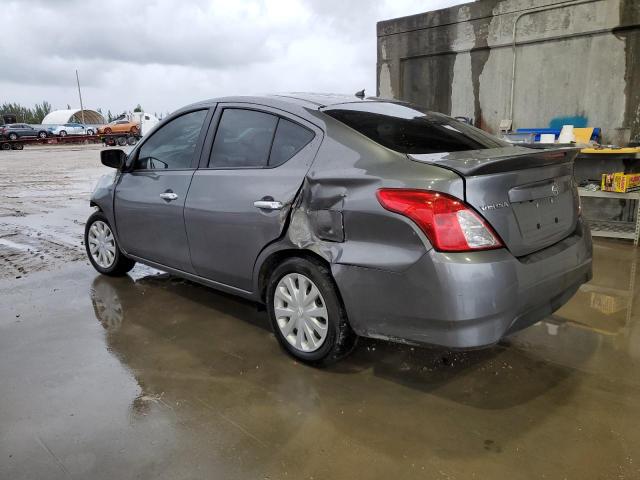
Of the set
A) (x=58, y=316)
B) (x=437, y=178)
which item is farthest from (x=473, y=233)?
(x=58, y=316)

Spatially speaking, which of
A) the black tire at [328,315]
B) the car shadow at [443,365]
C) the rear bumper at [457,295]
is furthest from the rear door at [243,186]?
the rear bumper at [457,295]

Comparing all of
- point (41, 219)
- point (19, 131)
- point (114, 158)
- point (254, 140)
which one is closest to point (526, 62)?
point (254, 140)

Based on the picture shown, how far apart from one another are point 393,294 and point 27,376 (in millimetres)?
2220

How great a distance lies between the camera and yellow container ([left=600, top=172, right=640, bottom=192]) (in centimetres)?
562

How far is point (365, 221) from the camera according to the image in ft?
8.23

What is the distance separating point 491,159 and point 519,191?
22cm

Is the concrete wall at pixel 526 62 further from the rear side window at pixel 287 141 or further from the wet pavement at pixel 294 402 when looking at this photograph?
the rear side window at pixel 287 141

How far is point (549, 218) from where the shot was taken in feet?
8.71

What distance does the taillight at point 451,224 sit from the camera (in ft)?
7.52

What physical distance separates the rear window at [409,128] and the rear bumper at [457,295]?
2.29ft

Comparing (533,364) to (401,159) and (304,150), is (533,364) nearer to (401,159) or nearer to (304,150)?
(401,159)

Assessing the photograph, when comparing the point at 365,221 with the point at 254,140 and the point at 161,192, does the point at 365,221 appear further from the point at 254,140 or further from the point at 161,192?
the point at 161,192

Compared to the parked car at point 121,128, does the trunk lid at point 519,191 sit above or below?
below

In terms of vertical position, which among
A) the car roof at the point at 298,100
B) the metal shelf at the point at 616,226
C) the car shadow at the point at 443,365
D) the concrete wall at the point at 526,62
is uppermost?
the concrete wall at the point at 526,62
